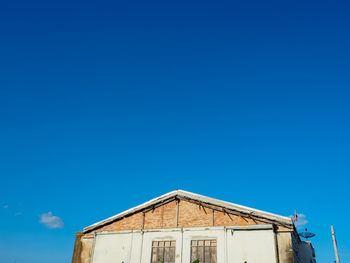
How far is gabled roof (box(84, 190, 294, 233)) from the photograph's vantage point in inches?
598

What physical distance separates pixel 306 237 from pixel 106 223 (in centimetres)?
1369

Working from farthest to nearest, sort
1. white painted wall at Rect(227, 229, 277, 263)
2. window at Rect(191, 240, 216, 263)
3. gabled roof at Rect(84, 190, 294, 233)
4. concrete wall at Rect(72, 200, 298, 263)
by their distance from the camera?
window at Rect(191, 240, 216, 263), gabled roof at Rect(84, 190, 294, 233), concrete wall at Rect(72, 200, 298, 263), white painted wall at Rect(227, 229, 277, 263)

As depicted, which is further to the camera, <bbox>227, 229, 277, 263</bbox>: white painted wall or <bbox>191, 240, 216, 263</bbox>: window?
<bbox>191, 240, 216, 263</bbox>: window

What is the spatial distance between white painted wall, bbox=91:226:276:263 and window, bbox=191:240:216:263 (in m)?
0.22

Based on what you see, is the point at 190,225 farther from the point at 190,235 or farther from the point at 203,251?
the point at 203,251

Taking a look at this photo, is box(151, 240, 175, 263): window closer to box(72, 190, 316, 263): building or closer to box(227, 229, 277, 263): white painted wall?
box(72, 190, 316, 263): building

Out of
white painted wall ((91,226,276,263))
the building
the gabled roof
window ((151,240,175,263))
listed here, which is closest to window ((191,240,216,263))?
the building

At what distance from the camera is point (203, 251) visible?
1606 cm

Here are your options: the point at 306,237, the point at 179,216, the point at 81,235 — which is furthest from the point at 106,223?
the point at 306,237

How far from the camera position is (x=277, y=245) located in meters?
14.7

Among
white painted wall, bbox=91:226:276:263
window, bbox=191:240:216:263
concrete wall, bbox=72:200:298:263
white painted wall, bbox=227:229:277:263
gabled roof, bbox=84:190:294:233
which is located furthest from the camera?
window, bbox=191:240:216:263

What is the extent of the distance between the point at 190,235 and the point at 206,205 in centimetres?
189

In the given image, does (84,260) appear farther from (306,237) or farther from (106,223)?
(306,237)

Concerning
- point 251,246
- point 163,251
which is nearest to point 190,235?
point 163,251
